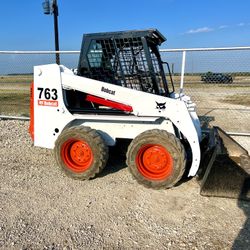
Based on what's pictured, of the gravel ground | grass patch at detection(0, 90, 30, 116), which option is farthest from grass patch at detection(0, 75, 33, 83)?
the gravel ground

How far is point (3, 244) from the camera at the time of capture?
327cm

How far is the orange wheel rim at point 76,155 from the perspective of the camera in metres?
4.83

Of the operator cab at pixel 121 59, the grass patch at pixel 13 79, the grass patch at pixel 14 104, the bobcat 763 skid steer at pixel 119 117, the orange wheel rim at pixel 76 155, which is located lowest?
the grass patch at pixel 14 104

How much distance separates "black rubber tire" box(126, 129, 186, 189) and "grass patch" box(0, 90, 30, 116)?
6648 mm

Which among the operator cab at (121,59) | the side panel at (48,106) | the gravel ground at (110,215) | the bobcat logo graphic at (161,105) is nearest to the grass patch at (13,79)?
the side panel at (48,106)

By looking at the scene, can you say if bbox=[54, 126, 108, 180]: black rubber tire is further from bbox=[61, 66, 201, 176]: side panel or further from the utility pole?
the utility pole

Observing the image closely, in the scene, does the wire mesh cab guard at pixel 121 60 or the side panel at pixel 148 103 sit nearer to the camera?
the side panel at pixel 148 103

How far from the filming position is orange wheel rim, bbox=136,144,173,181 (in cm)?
448

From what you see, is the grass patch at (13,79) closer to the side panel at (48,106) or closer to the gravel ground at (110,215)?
the side panel at (48,106)

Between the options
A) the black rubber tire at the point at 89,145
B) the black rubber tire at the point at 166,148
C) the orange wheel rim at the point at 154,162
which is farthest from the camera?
the black rubber tire at the point at 89,145

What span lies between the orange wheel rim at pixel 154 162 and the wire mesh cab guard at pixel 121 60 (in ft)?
3.29

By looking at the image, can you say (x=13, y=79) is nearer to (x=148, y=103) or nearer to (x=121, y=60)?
(x=121, y=60)

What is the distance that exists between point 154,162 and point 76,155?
4.03ft

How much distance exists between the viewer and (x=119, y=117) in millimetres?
4789
